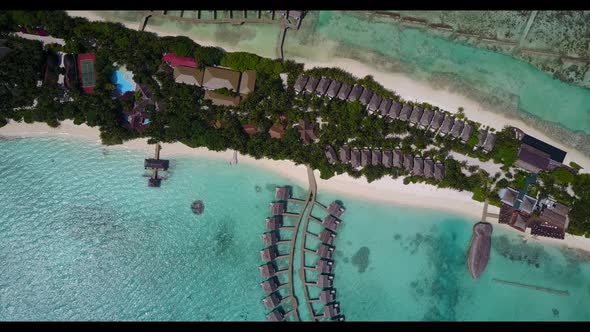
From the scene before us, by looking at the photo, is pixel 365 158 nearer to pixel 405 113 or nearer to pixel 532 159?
pixel 405 113

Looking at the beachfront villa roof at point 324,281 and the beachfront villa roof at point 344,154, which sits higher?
the beachfront villa roof at point 344,154

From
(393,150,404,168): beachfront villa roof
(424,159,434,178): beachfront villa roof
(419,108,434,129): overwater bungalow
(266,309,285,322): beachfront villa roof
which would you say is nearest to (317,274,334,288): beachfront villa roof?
(266,309,285,322): beachfront villa roof

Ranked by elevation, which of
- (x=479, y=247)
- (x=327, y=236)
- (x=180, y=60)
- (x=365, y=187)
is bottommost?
(x=327, y=236)

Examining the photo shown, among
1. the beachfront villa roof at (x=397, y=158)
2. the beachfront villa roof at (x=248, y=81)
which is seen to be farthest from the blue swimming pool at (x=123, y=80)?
the beachfront villa roof at (x=397, y=158)

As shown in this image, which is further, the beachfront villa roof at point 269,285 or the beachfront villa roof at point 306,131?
the beachfront villa roof at point 269,285

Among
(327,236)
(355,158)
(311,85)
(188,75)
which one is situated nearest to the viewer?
(188,75)

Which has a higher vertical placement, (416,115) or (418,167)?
(416,115)

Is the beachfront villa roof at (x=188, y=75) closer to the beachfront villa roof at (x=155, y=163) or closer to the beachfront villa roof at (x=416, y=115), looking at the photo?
the beachfront villa roof at (x=155, y=163)

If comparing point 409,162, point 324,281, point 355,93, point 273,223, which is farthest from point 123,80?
point 409,162
